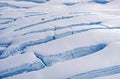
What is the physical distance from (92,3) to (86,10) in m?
0.39

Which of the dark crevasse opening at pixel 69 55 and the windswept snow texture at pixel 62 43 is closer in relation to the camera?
the windswept snow texture at pixel 62 43

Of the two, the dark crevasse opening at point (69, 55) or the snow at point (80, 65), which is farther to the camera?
the dark crevasse opening at point (69, 55)

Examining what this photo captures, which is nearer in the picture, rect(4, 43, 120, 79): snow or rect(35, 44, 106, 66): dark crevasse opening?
rect(4, 43, 120, 79): snow

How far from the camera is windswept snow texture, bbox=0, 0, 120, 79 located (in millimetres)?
2100

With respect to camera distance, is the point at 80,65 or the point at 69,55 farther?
the point at 69,55

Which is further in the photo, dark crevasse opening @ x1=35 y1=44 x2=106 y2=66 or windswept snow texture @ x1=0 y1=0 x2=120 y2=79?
dark crevasse opening @ x1=35 y1=44 x2=106 y2=66

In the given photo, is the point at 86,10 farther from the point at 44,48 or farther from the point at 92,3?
the point at 44,48

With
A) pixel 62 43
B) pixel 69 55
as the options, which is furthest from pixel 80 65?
pixel 62 43

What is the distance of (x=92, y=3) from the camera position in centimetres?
377

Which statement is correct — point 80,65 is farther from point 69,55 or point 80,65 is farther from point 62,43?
point 62,43

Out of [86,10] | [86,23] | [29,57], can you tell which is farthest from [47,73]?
[86,10]

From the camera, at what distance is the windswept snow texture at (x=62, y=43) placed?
210 centimetres

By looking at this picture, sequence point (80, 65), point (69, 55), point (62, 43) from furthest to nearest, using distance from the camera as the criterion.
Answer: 1. point (62, 43)
2. point (69, 55)
3. point (80, 65)

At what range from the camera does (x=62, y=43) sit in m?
2.46
